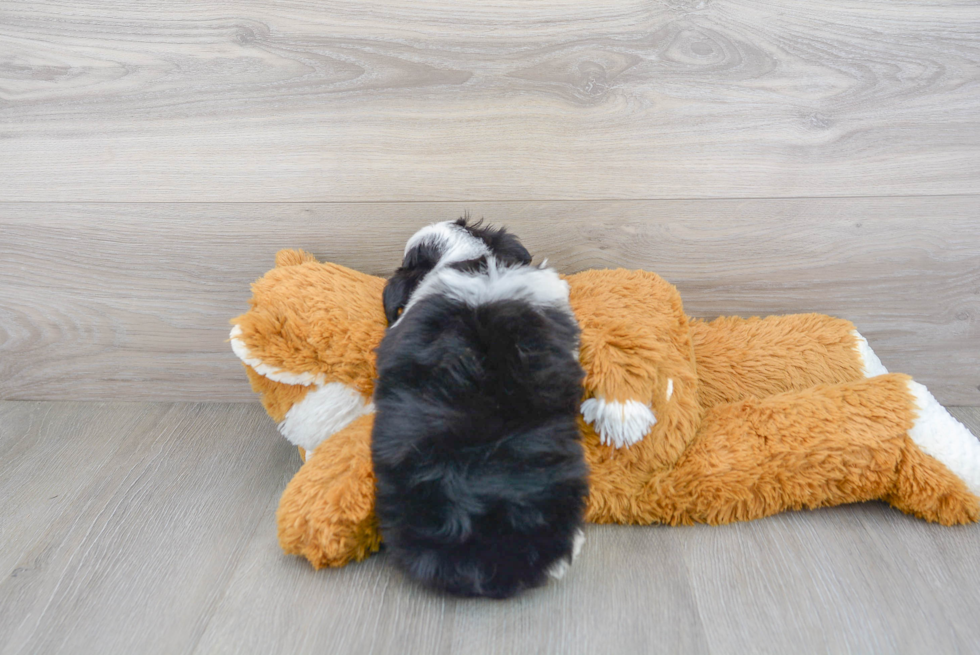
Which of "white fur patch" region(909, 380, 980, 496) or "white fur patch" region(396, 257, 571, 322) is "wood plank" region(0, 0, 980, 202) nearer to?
"white fur patch" region(396, 257, 571, 322)

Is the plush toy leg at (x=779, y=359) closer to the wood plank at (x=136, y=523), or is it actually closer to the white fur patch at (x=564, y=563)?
the white fur patch at (x=564, y=563)

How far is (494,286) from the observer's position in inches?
28.5

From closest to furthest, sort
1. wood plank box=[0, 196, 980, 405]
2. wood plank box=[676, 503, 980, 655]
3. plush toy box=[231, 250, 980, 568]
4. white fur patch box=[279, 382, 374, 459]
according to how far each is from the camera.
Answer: wood plank box=[676, 503, 980, 655]
plush toy box=[231, 250, 980, 568]
white fur patch box=[279, 382, 374, 459]
wood plank box=[0, 196, 980, 405]

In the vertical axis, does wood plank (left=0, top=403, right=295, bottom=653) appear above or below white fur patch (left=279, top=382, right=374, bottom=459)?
below

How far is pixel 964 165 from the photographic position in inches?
36.8

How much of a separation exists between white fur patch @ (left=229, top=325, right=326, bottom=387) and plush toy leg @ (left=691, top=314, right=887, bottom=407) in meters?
0.53

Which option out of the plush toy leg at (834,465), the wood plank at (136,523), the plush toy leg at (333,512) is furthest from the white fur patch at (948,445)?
the wood plank at (136,523)

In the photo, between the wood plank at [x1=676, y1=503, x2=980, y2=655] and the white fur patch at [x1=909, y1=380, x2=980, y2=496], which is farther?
the white fur patch at [x1=909, y1=380, x2=980, y2=496]

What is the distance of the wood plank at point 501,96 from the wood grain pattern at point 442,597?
477mm

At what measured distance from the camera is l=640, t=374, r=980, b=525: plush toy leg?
77 cm

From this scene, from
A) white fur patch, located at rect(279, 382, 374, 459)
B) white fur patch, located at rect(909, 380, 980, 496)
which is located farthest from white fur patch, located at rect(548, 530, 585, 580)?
white fur patch, located at rect(909, 380, 980, 496)

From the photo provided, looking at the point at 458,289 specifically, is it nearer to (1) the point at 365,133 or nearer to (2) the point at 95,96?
(1) the point at 365,133

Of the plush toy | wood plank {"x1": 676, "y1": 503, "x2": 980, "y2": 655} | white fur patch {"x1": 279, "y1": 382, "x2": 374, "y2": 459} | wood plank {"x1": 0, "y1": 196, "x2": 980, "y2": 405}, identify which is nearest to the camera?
wood plank {"x1": 676, "y1": 503, "x2": 980, "y2": 655}

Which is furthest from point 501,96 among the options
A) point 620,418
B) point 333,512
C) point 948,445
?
point 948,445
